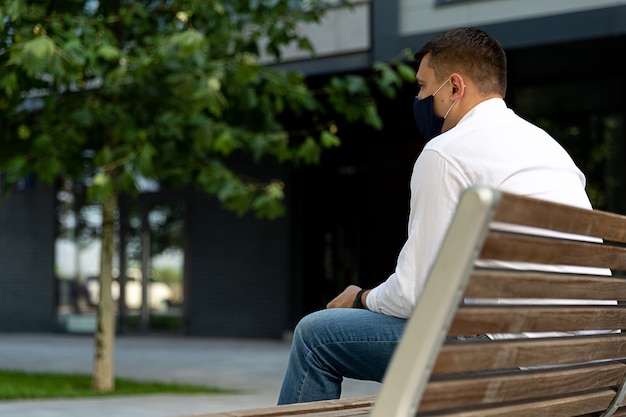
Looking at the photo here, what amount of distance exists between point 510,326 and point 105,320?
786cm

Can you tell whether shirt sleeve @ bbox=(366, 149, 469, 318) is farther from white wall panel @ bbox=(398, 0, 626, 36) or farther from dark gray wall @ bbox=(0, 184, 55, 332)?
dark gray wall @ bbox=(0, 184, 55, 332)

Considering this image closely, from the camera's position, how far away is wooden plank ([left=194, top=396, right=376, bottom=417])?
2211mm

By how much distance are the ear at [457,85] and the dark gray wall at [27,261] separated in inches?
738

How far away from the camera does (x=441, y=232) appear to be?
224cm

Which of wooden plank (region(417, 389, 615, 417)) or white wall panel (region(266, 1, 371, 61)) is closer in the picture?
wooden plank (region(417, 389, 615, 417))

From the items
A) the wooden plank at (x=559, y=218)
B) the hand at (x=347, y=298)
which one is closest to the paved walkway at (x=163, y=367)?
the hand at (x=347, y=298)

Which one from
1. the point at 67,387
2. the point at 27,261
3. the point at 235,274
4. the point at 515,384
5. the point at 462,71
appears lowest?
the point at 27,261

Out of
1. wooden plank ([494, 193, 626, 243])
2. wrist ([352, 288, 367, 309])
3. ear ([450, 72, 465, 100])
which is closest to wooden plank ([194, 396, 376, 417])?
wrist ([352, 288, 367, 309])

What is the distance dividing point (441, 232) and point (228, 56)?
22.3ft

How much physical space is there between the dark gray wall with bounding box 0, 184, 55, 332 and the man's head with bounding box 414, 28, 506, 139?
1868cm

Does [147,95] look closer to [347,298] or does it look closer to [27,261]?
[347,298]

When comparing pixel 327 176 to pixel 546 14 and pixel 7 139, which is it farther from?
pixel 7 139

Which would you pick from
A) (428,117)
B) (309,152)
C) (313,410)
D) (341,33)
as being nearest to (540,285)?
(313,410)

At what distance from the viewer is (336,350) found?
247 centimetres
